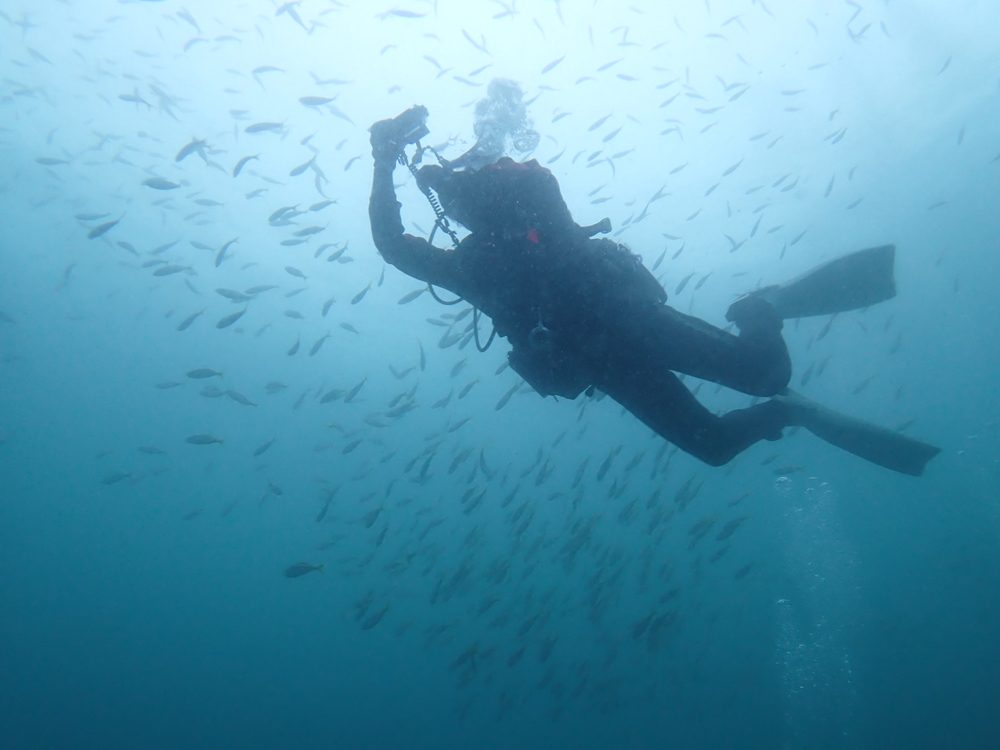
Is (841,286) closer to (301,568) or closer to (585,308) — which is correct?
(585,308)

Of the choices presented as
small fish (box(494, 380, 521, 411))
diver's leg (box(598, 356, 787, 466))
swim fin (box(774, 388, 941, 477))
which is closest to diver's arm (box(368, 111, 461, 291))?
diver's leg (box(598, 356, 787, 466))

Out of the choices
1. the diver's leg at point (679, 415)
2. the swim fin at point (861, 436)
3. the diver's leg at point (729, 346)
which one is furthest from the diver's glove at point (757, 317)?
the swim fin at point (861, 436)

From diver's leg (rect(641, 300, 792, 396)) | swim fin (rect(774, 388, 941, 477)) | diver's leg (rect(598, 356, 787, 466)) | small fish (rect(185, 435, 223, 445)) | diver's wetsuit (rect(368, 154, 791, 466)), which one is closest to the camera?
diver's wetsuit (rect(368, 154, 791, 466))

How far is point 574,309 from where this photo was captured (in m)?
3.10

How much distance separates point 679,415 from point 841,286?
70.7 inches

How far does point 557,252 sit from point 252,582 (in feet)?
245

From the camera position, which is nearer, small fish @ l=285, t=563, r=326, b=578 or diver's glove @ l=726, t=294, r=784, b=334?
diver's glove @ l=726, t=294, r=784, b=334

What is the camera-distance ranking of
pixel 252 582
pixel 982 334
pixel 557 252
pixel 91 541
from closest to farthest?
pixel 557 252 → pixel 982 334 → pixel 91 541 → pixel 252 582

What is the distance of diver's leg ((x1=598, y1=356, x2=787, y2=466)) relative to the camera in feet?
11.4

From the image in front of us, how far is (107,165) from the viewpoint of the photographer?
65.2 feet

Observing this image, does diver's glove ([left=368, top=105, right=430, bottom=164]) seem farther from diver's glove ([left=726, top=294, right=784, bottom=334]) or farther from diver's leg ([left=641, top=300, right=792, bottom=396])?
diver's glove ([left=726, top=294, right=784, bottom=334])

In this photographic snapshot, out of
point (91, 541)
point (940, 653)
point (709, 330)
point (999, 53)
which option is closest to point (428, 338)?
point (999, 53)

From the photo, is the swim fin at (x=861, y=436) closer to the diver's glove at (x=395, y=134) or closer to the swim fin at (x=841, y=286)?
the swim fin at (x=841, y=286)

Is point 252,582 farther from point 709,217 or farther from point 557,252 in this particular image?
point 557,252
